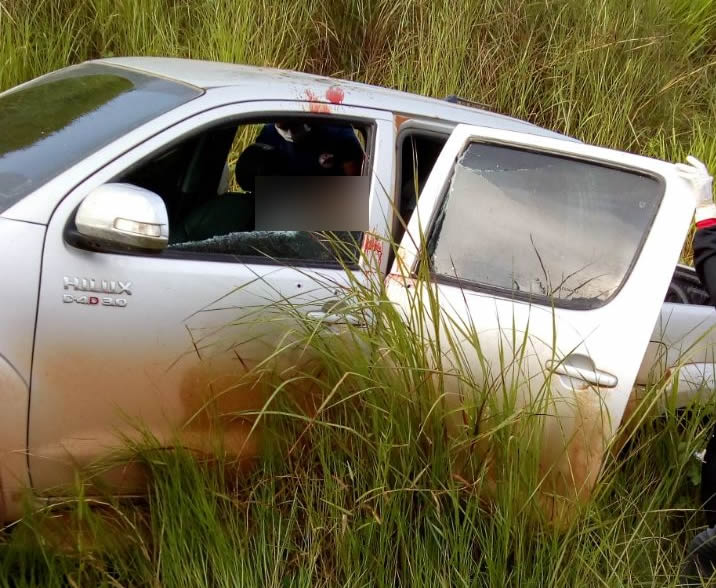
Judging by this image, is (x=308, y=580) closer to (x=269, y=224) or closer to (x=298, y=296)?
(x=298, y=296)

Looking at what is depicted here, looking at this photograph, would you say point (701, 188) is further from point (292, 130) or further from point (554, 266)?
point (292, 130)

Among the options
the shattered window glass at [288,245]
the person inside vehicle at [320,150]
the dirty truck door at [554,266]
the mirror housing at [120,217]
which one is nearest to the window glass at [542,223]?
the dirty truck door at [554,266]

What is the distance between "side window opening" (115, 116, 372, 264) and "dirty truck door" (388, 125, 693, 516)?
0.30m

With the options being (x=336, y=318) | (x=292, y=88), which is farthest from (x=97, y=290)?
(x=292, y=88)

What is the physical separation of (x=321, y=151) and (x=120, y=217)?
1.16m

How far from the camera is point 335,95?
11.5 ft

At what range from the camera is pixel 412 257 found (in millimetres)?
→ 3199

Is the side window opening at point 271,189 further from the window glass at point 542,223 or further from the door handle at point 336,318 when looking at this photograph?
the window glass at point 542,223

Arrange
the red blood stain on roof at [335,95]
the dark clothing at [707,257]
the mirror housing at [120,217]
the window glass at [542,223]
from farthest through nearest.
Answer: the red blood stain on roof at [335,95] → the window glass at [542,223] → the dark clothing at [707,257] → the mirror housing at [120,217]

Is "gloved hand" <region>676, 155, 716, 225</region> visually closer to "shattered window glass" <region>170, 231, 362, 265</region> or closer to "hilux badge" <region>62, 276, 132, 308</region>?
"shattered window glass" <region>170, 231, 362, 265</region>

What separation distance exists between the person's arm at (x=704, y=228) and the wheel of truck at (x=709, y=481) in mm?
487

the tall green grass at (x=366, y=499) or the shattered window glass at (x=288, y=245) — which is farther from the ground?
the shattered window glass at (x=288, y=245)

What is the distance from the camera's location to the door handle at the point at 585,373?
9.77 feet

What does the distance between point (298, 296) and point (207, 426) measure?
49 centimetres
